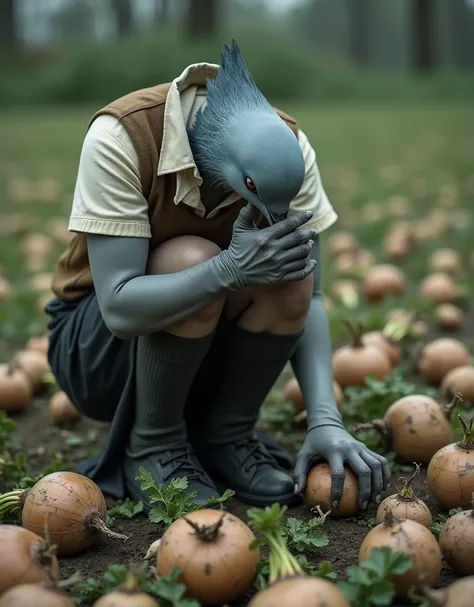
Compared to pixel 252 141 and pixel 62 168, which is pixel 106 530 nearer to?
pixel 252 141

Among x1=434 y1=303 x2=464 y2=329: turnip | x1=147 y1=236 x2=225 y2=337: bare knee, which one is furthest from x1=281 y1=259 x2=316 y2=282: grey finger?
x1=434 y1=303 x2=464 y2=329: turnip

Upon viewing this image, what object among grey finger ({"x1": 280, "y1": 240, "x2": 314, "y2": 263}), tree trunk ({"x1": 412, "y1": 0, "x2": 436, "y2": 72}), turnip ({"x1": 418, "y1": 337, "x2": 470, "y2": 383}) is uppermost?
grey finger ({"x1": 280, "y1": 240, "x2": 314, "y2": 263})

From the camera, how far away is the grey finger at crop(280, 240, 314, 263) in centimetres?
202

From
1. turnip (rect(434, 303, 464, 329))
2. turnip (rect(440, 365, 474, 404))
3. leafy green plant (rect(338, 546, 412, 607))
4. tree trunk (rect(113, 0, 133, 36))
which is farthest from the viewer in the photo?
tree trunk (rect(113, 0, 133, 36))

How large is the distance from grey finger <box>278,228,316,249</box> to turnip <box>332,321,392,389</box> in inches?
45.0

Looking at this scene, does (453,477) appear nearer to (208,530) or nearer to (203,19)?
(208,530)

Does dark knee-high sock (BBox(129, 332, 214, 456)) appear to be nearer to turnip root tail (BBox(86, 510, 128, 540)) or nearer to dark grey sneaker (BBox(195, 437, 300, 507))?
dark grey sneaker (BBox(195, 437, 300, 507))

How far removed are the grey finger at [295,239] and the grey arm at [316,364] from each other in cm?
44

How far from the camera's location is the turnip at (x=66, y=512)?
2.07 m

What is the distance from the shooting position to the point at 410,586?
5.93 feet

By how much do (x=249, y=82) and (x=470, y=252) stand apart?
3.42m

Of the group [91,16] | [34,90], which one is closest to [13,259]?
[34,90]

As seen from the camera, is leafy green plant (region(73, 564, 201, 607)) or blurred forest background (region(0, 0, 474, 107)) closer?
leafy green plant (region(73, 564, 201, 607))

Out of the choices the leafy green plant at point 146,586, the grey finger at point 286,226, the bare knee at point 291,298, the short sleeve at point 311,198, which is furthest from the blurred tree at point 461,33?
the leafy green plant at point 146,586
